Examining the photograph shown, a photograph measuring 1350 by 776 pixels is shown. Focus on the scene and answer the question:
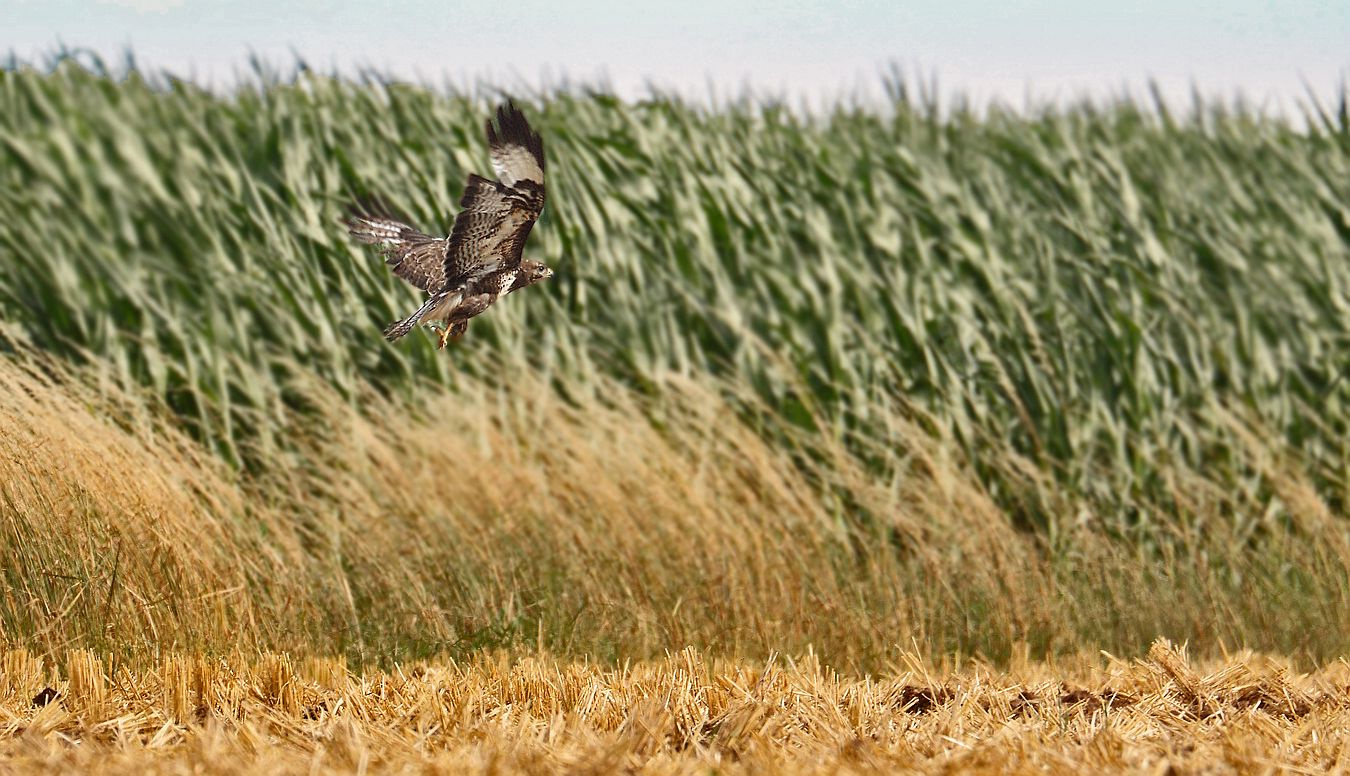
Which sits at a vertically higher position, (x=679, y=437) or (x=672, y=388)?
(x=672, y=388)

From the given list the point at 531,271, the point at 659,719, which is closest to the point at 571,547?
the point at 659,719

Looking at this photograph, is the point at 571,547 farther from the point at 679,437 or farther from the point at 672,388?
the point at 672,388

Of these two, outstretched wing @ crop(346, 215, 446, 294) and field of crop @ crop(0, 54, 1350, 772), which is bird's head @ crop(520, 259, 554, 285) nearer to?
outstretched wing @ crop(346, 215, 446, 294)

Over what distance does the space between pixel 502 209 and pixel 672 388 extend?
389 centimetres

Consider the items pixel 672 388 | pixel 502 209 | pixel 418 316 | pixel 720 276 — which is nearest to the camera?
pixel 418 316

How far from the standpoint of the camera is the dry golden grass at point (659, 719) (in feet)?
9.99

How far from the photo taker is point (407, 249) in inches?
130

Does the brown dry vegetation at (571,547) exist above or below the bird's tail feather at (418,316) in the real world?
below

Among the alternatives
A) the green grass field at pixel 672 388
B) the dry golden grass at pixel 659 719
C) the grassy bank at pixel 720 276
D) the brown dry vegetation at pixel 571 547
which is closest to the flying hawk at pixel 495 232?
the dry golden grass at pixel 659 719

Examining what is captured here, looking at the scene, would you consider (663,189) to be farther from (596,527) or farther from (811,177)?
(596,527)

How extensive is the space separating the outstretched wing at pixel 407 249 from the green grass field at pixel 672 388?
1.75 meters

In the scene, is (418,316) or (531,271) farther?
(531,271)

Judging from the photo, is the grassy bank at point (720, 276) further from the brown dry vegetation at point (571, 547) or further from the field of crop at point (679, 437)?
the brown dry vegetation at point (571, 547)

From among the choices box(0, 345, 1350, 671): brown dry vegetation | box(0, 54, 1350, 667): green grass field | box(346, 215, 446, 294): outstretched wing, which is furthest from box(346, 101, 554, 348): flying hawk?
box(0, 54, 1350, 667): green grass field
